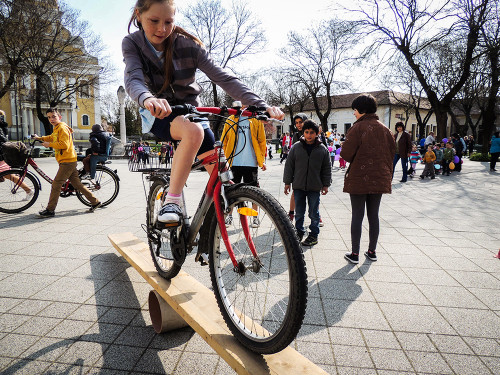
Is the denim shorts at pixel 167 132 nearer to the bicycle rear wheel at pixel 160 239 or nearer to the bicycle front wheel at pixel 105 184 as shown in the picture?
the bicycle rear wheel at pixel 160 239

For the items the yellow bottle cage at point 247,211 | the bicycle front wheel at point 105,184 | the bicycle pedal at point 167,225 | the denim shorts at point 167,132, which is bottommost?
the bicycle front wheel at point 105,184

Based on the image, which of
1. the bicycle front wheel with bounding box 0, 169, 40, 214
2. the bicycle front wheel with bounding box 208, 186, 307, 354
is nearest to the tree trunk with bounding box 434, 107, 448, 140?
the bicycle front wheel with bounding box 0, 169, 40, 214

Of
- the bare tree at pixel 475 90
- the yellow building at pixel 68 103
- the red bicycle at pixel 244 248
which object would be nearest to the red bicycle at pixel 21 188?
the red bicycle at pixel 244 248

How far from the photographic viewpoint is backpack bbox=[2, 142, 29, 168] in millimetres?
6648

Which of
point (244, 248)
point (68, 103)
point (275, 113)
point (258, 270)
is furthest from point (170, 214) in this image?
point (68, 103)

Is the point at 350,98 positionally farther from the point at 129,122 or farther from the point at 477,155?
the point at 477,155

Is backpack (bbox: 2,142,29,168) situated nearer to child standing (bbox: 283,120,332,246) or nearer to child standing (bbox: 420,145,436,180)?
child standing (bbox: 283,120,332,246)

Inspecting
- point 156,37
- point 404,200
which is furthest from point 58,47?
point 156,37

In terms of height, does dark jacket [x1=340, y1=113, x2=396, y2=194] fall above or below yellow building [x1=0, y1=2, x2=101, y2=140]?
below

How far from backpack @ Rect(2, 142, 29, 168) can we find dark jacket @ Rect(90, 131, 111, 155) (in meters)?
1.29

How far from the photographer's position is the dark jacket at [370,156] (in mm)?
4090

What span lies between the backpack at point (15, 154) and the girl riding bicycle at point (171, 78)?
564 centimetres

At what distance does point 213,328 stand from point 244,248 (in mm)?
500

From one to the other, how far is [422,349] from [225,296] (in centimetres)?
144
